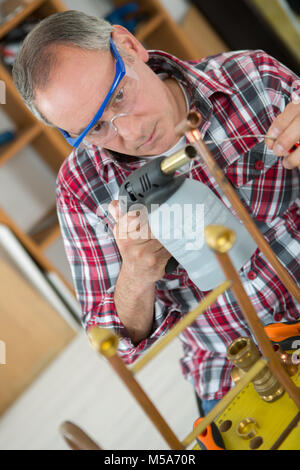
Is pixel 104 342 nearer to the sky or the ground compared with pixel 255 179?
nearer to the sky

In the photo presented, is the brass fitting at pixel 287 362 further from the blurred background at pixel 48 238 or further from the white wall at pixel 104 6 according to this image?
the white wall at pixel 104 6

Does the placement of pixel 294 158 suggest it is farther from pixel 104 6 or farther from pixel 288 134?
pixel 104 6

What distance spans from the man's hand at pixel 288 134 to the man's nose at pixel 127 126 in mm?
274

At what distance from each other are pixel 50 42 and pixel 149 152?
0.29 meters

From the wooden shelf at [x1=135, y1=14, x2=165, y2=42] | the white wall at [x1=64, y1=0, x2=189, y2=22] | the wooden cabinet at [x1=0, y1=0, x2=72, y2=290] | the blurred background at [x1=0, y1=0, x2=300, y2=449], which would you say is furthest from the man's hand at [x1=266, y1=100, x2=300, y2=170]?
the white wall at [x1=64, y1=0, x2=189, y2=22]


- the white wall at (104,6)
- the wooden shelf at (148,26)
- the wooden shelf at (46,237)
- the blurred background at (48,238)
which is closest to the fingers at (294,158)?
the blurred background at (48,238)

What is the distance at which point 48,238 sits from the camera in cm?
260

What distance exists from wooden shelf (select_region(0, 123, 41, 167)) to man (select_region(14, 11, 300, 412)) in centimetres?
132

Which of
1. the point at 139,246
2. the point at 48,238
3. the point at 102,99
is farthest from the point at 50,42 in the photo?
the point at 48,238

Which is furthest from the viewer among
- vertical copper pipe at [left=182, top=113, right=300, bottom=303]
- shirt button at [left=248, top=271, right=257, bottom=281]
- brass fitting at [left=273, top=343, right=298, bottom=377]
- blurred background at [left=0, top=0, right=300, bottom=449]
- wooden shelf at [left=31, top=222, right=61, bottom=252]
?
wooden shelf at [left=31, top=222, right=61, bottom=252]

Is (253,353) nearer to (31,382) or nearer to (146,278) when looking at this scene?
(146,278)

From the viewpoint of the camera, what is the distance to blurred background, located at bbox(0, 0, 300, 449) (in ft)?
7.48

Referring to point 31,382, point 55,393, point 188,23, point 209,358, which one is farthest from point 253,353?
point 188,23

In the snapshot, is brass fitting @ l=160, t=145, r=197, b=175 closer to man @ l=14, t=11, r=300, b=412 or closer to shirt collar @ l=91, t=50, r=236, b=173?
man @ l=14, t=11, r=300, b=412
